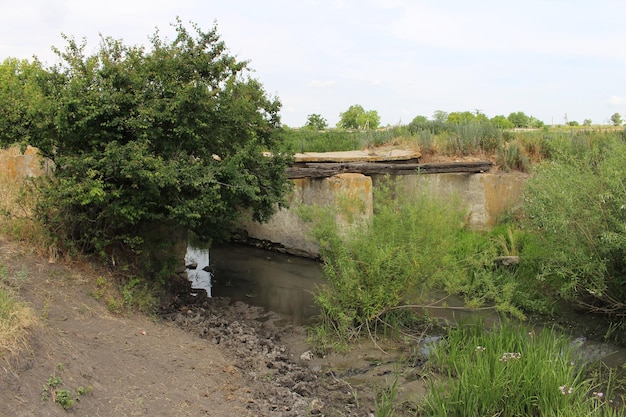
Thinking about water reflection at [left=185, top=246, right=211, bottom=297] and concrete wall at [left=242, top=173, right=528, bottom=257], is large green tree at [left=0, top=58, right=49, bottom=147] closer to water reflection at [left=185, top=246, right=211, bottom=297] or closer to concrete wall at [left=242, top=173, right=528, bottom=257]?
water reflection at [left=185, top=246, right=211, bottom=297]

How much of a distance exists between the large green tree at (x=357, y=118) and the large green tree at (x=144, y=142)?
23.8 meters

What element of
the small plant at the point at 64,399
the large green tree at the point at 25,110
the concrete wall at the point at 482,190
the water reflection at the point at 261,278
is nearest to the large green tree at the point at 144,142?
the large green tree at the point at 25,110

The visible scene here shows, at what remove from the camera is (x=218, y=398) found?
243 inches

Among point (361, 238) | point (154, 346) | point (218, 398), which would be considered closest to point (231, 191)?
point (361, 238)

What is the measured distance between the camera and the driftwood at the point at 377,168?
13711 millimetres

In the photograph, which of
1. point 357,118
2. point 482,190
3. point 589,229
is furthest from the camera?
point 357,118

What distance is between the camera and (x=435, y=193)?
47.7 feet

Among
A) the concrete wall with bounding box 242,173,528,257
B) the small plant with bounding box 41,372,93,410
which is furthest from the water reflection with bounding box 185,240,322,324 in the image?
the small plant with bounding box 41,372,93,410

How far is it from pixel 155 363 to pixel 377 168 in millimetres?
8667

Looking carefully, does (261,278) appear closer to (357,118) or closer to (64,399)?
(64,399)

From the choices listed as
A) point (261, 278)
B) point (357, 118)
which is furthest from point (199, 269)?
point (357, 118)

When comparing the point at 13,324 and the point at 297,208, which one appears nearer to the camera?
the point at 13,324

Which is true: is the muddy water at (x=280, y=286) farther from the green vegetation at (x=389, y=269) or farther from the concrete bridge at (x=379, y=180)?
the concrete bridge at (x=379, y=180)

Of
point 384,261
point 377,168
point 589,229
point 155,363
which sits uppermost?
point 377,168
